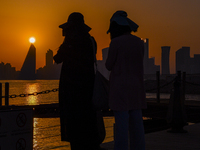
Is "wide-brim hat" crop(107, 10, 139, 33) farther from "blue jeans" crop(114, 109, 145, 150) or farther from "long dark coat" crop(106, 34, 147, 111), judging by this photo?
"blue jeans" crop(114, 109, 145, 150)

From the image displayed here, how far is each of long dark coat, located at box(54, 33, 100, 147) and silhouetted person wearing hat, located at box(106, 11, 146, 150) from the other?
705 millimetres

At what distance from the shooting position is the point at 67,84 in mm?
4082

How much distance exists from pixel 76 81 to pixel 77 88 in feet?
0.32

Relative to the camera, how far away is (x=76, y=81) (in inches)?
161

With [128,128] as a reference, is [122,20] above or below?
above

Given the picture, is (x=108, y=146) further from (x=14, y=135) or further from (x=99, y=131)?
(x=14, y=135)

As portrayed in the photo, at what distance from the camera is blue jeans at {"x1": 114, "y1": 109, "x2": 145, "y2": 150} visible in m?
3.44

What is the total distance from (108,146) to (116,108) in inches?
83.4

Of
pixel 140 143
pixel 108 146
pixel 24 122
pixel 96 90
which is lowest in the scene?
pixel 108 146

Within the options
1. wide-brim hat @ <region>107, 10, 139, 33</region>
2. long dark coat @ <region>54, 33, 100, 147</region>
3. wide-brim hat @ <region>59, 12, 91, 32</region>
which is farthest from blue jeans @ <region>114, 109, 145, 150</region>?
wide-brim hat @ <region>59, 12, 91, 32</region>

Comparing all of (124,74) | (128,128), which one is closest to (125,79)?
(124,74)

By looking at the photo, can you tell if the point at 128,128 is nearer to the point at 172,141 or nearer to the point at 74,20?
the point at 74,20

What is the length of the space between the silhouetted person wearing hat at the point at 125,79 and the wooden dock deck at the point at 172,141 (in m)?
1.81

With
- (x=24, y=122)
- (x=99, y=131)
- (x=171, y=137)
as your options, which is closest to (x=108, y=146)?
(x=99, y=131)
